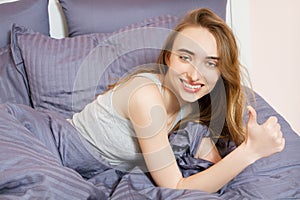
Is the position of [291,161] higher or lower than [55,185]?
lower

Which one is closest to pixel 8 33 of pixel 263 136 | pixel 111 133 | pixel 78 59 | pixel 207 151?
pixel 78 59

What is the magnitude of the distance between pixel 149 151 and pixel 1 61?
29.5 inches

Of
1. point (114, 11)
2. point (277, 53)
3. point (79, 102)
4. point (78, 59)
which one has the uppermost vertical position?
point (114, 11)

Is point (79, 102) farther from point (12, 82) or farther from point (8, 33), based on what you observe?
point (8, 33)

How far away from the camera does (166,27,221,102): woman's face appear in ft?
3.71

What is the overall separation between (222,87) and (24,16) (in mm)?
877

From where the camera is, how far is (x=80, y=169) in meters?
1.24

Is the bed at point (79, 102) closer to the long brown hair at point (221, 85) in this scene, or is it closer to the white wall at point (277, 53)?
the long brown hair at point (221, 85)

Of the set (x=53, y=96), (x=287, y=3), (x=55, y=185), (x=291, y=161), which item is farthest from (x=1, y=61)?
(x=287, y=3)

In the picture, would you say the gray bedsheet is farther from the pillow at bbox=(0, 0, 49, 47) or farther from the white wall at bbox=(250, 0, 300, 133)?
the white wall at bbox=(250, 0, 300, 133)

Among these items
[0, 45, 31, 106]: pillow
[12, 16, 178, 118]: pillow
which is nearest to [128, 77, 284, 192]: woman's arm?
[12, 16, 178, 118]: pillow

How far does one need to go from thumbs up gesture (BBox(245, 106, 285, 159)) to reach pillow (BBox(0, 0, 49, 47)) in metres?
1.02

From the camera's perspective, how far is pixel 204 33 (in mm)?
1157

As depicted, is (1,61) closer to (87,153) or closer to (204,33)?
(87,153)
